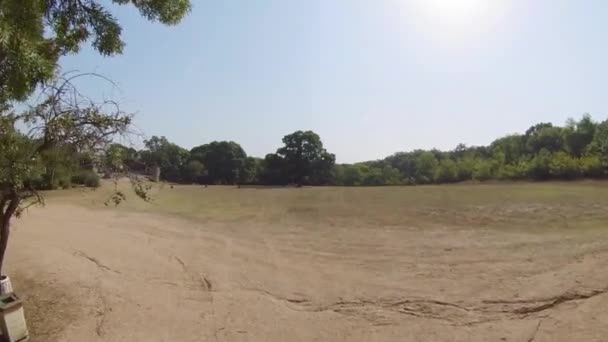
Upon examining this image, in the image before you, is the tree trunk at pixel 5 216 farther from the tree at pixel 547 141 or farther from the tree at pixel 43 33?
the tree at pixel 547 141

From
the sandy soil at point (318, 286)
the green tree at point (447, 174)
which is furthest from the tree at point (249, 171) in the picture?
the sandy soil at point (318, 286)

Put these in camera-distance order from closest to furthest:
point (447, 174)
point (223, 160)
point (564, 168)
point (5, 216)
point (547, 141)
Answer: point (5, 216) < point (564, 168) < point (447, 174) < point (547, 141) < point (223, 160)

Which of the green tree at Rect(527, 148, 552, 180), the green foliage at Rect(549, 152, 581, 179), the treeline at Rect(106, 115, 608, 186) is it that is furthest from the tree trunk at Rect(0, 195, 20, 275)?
the green tree at Rect(527, 148, 552, 180)

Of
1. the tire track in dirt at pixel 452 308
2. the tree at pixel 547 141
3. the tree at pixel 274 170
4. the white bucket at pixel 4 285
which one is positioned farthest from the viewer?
the tree at pixel 274 170

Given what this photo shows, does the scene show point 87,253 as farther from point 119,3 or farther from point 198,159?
point 198,159

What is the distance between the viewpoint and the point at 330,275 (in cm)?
683

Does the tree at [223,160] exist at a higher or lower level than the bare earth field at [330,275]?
higher

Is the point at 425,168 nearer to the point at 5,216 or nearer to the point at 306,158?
the point at 306,158

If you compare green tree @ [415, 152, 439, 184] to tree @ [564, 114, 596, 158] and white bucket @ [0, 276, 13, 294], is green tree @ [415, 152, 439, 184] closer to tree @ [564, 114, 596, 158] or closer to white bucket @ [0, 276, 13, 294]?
tree @ [564, 114, 596, 158]

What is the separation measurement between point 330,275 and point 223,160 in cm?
3388

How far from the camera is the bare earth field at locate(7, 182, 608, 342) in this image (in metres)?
4.86

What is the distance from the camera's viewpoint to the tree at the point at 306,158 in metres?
35.1

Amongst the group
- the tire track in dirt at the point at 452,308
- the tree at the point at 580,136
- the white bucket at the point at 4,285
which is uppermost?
the tree at the point at 580,136

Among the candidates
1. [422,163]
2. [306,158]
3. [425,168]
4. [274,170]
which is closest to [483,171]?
[425,168]
